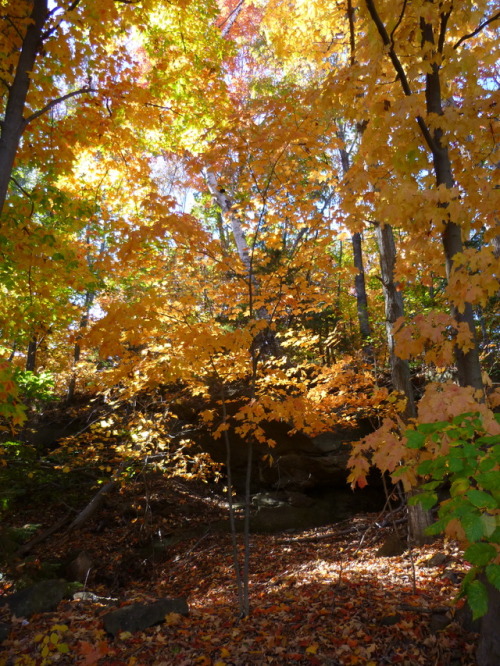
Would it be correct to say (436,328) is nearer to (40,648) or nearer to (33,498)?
(40,648)

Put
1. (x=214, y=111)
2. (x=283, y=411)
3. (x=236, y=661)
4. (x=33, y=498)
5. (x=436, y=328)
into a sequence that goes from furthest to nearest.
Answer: (x=33, y=498) → (x=214, y=111) → (x=283, y=411) → (x=236, y=661) → (x=436, y=328)

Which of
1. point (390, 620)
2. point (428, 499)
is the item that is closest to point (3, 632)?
point (390, 620)

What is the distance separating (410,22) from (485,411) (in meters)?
3.07

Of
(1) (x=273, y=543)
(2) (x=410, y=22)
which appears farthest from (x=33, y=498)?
(2) (x=410, y=22)

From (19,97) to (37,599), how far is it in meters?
5.77

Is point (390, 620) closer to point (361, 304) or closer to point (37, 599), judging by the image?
point (37, 599)

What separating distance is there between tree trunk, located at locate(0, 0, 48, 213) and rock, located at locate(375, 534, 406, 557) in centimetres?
698

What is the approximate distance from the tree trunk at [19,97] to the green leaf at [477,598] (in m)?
4.68

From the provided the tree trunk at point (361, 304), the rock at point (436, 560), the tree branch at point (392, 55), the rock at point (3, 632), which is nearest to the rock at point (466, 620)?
the rock at point (436, 560)

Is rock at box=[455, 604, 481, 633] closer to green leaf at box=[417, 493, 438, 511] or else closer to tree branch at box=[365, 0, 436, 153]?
green leaf at box=[417, 493, 438, 511]

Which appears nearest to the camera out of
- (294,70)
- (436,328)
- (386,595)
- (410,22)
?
(436,328)

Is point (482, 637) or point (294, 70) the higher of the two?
point (294, 70)

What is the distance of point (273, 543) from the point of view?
8445 millimetres

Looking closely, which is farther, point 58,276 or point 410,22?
point 58,276
